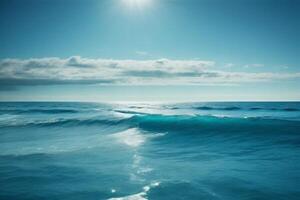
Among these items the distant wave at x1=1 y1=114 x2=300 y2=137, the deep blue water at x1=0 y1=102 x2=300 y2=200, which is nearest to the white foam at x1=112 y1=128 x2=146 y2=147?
the deep blue water at x1=0 y1=102 x2=300 y2=200

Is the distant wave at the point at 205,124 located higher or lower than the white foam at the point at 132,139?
higher

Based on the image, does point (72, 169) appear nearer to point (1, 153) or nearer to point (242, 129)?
point (1, 153)

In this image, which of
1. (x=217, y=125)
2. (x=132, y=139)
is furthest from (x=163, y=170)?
(x=217, y=125)

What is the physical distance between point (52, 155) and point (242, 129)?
481 inches

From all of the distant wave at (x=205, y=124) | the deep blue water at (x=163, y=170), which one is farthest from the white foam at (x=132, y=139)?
the distant wave at (x=205, y=124)

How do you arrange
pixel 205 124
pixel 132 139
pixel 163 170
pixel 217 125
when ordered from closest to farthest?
pixel 163 170 → pixel 132 139 → pixel 217 125 → pixel 205 124

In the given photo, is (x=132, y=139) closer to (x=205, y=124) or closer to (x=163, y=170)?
(x=205, y=124)

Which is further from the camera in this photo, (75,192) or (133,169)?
(133,169)

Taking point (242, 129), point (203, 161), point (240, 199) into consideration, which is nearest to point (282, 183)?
point (240, 199)

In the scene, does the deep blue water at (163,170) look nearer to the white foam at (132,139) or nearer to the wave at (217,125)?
the white foam at (132,139)

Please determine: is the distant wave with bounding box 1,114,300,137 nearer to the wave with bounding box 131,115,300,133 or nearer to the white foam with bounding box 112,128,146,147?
the wave with bounding box 131,115,300,133

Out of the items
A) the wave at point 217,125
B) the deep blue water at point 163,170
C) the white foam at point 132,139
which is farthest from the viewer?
the wave at point 217,125

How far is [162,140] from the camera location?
14.2 meters

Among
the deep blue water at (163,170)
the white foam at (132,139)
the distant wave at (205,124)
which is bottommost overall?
the white foam at (132,139)
